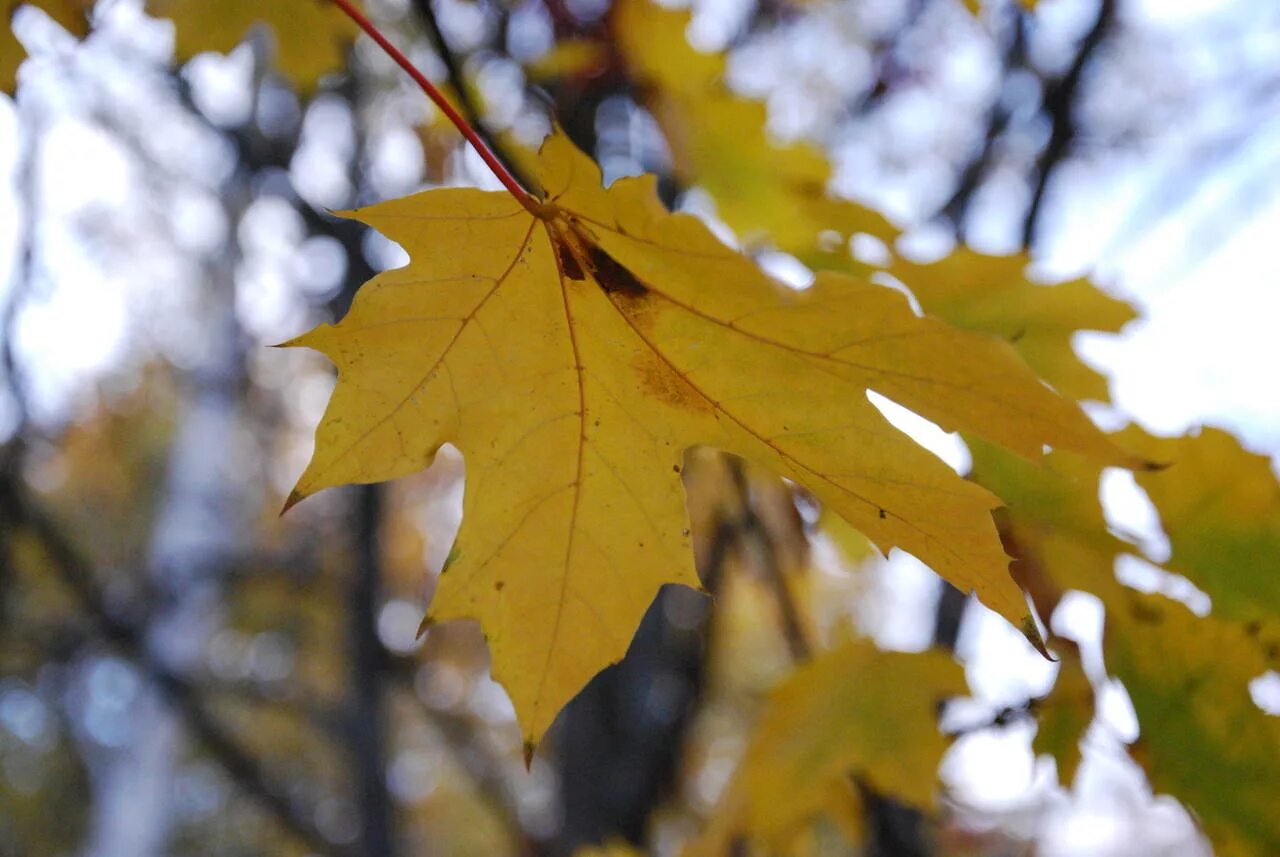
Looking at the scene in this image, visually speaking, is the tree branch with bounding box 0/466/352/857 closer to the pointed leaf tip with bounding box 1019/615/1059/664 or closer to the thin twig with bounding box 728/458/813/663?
the thin twig with bounding box 728/458/813/663

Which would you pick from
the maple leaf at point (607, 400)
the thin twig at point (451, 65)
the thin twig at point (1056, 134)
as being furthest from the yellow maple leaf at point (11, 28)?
the thin twig at point (1056, 134)

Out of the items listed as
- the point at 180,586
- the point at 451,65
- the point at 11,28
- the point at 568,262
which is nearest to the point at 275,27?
the point at 11,28

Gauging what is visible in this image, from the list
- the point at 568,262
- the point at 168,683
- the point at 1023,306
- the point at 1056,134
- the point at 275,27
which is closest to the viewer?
the point at 568,262

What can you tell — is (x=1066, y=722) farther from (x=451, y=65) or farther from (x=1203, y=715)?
(x=451, y=65)

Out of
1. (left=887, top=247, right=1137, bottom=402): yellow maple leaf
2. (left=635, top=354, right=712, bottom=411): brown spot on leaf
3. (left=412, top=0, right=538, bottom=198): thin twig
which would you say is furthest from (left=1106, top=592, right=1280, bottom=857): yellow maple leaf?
(left=412, top=0, right=538, bottom=198): thin twig

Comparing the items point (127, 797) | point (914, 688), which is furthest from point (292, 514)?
point (914, 688)

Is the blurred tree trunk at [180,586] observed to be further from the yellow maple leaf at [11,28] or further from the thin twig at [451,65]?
the thin twig at [451,65]

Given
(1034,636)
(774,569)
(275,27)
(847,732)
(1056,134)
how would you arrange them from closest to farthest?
(1034,636)
(847,732)
(275,27)
(774,569)
(1056,134)
